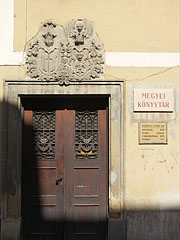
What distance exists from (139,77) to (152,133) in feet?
3.11

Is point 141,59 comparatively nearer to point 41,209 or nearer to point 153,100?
point 153,100

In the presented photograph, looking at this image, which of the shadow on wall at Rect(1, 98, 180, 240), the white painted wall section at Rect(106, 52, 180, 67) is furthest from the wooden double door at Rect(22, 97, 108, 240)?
the white painted wall section at Rect(106, 52, 180, 67)

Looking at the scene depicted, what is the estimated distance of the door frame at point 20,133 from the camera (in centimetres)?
530

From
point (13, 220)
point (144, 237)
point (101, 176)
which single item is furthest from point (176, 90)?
point (13, 220)

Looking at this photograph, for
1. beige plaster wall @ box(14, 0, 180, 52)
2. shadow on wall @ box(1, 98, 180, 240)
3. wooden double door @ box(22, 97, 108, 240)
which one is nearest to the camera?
shadow on wall @ box(1, 98, 180, 240)

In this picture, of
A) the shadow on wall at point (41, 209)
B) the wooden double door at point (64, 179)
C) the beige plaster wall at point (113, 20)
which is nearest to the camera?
the shadow on wall at point (41, 209)

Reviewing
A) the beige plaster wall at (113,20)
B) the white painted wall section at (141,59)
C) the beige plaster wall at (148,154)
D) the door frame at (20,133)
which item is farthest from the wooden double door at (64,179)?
the beige plaster wall at (113,20)

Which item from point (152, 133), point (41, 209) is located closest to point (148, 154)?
point (152, 133)

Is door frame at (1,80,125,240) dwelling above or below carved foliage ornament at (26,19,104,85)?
below

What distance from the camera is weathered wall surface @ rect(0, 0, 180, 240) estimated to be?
17.4ft

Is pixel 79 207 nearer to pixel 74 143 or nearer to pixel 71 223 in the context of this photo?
pixel 71 223

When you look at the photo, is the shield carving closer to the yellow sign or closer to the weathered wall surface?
the weathered wall surface

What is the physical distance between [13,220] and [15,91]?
82.0 inches

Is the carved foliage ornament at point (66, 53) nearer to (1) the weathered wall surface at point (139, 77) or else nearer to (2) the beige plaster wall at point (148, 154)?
(1) the weathered wall surface at point (139, 77)
